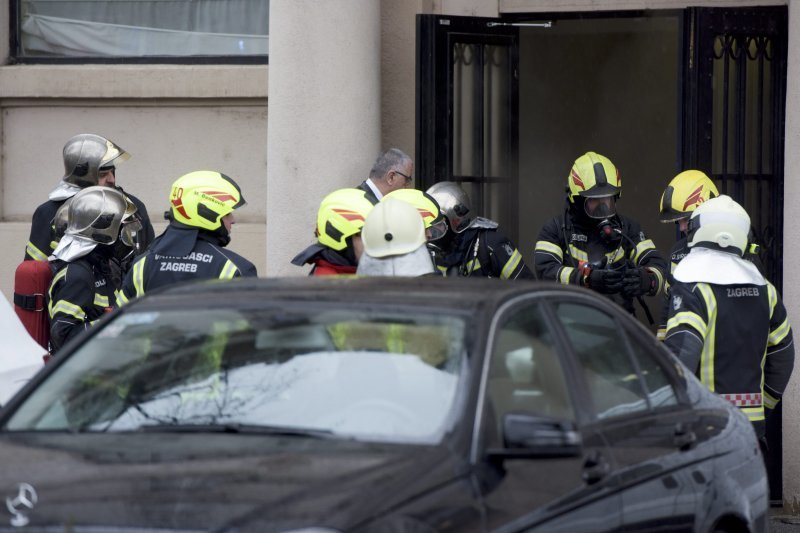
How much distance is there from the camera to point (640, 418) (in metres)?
4.79

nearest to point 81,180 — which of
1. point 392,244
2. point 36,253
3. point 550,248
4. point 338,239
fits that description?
point 36,253

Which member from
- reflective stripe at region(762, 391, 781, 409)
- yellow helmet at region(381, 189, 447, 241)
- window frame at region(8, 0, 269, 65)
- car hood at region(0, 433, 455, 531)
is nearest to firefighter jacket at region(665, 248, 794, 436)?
reflective stripe at region(762, 391, 781, 409)

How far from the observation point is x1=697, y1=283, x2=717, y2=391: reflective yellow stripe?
687cm

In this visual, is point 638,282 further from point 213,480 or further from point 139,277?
point 213,480

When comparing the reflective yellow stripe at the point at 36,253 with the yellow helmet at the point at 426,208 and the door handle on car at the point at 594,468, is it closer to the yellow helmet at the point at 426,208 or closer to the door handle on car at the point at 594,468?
the yellow helmet at the point at 426,208

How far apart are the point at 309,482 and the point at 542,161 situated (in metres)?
12.2

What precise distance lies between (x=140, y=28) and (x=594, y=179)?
435 cm

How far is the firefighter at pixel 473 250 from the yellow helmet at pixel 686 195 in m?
1.00

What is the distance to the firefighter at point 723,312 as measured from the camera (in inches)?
270

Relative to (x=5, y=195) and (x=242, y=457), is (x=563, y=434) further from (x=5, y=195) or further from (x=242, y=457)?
(x=5, y=195)

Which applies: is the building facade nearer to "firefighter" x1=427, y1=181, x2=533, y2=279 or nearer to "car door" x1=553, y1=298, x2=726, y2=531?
"firefighter" x1=427, y1=181, x2=533, y2=279

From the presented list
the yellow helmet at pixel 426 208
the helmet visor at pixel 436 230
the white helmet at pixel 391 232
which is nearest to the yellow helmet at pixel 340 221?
the white helmet at pixel 391 232

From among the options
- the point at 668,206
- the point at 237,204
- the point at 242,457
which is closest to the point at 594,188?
the point at 668,206

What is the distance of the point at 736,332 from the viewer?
6914 millimetres
